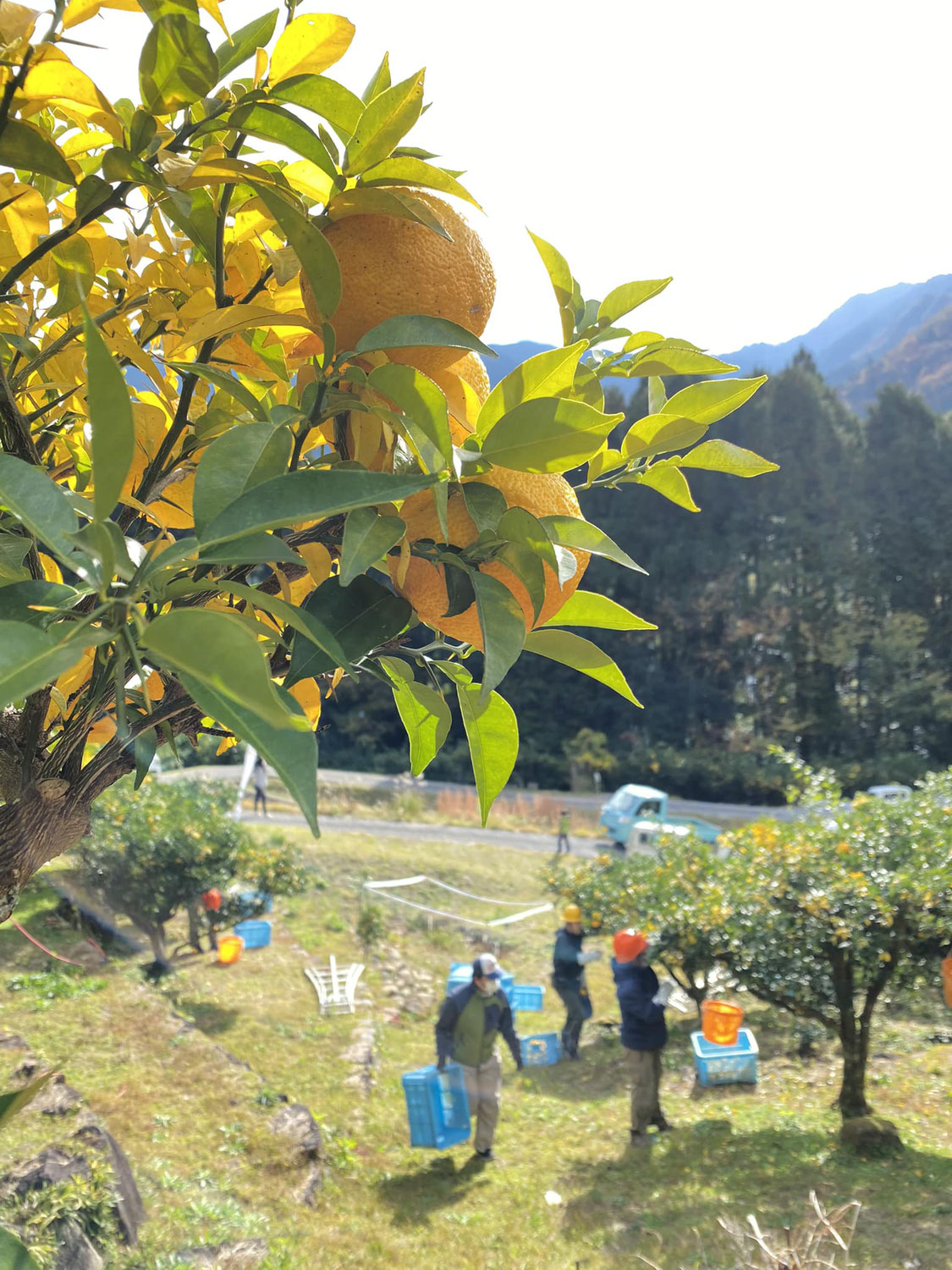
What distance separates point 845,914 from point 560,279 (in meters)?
3.64

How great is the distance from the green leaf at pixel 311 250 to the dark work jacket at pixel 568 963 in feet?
15.5

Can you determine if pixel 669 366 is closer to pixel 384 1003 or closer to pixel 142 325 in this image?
pixel 142 325

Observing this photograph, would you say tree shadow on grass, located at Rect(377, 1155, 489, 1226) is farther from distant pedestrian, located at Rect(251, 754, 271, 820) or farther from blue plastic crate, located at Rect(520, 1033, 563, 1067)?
distant pedestrian, located at Rect(251, 754, 271, 820)

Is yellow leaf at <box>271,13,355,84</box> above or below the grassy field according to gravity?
above

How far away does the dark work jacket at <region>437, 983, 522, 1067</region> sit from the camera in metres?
3.68

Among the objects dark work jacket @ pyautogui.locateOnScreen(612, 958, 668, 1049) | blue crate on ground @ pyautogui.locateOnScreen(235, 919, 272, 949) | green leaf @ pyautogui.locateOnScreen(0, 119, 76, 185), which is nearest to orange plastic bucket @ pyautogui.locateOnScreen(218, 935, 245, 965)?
blue crate on ground @ pyautogui.locateOnScreen(235, 919, 272, 949)

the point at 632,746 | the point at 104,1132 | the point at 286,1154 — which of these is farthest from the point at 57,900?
the point at 632,746

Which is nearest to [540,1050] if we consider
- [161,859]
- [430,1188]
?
[430,1188]

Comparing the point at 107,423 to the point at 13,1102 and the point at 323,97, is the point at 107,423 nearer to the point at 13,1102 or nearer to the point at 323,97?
the point at 323,97

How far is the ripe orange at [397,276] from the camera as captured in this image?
16.0 inches

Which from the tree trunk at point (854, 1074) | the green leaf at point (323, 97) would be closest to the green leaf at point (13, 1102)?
the green leaf at point (323, 97)

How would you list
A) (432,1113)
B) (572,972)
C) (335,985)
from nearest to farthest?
1. (432,1113)
2. (572,972)
3. (335,985)

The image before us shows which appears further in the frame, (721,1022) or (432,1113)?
(721,1022)

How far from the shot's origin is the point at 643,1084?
3.81 meters
